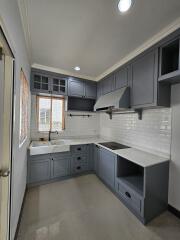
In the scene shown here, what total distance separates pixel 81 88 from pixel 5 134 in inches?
95.0

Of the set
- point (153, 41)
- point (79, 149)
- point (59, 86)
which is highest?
point (153, 41)

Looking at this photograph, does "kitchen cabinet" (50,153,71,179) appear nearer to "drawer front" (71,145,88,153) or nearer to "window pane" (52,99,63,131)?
"drawer front" (71,145,88,153)

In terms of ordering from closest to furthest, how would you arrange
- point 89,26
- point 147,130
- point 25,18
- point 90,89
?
point 25,18 < point 89,26 < point 147,130 < point 90,89

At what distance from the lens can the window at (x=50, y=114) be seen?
9.80 feet

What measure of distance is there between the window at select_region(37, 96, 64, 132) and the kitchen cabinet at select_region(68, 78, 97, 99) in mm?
424

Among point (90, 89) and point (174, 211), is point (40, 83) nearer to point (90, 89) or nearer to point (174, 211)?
point (90, 89)

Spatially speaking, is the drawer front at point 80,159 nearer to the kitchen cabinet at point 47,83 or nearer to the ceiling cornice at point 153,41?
the kitchen cabinet at point 47,83

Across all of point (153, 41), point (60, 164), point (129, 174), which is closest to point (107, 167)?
point (129, 174)

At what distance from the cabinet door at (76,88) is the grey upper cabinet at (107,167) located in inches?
62.8

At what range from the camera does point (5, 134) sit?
108cm

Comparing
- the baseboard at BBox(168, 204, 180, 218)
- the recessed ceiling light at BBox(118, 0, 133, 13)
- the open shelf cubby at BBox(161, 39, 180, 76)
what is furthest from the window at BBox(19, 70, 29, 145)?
the baseboard at BBox(168, 204, 180, 218)

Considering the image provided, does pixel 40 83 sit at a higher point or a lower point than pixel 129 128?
higher

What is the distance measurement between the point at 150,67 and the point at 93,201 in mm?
2415

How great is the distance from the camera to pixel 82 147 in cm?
288
